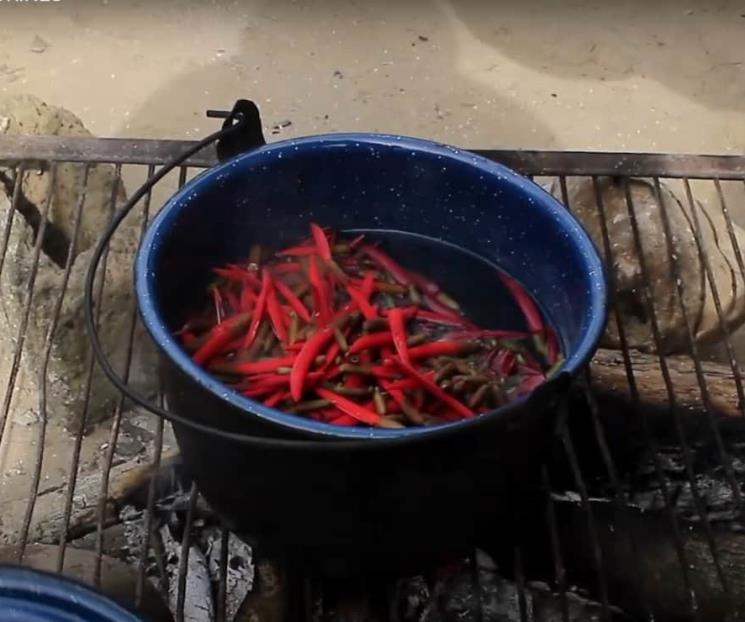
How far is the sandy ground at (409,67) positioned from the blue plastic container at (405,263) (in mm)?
1416

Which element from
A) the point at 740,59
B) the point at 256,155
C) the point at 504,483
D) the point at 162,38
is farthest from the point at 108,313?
the point at 740,59

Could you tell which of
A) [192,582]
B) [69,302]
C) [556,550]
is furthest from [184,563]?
A: [69,302]

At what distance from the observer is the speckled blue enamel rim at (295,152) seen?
1061mm

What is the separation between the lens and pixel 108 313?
1.98m

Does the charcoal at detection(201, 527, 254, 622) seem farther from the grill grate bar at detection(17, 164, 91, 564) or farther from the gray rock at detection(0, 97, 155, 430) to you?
the gray rock at detection(0, 97, 155, 430)

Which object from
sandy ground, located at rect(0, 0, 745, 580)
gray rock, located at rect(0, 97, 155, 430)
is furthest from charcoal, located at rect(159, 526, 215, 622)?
sandy ground, located at rect(0, 0, 745, 580)

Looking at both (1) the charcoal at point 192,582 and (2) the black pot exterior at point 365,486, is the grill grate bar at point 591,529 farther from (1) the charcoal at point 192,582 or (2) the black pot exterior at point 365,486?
(1) the charcoal at point 192,582

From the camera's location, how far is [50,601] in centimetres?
90

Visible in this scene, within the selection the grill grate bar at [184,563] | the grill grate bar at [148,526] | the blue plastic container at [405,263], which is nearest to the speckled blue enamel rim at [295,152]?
the blue plastic container at [405,263]

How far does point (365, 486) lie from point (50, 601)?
335 mm

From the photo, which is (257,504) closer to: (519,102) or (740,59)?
(519,102)

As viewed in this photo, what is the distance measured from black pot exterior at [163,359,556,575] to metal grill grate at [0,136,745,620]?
19 cm

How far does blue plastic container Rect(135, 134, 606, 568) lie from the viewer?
→ 3.57 ft

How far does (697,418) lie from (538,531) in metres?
0.33
